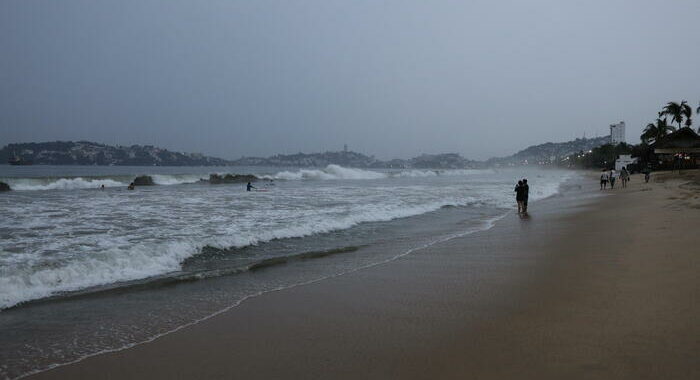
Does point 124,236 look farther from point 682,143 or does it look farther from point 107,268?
point 682,143

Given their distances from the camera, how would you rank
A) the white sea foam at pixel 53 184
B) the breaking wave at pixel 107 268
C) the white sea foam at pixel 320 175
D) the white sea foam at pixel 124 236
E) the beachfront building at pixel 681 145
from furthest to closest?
1. the white sea foam at pixel 320 175
2. the beachfront building at pixel 681 145
3. the white sea foam at pixel 53 184
4. the white sea foam at pixel 124 236
5. the breaking wave at pixel 107 268

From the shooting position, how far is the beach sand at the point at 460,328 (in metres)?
3.83

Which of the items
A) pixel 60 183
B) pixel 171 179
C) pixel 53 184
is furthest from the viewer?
pixel 171 179

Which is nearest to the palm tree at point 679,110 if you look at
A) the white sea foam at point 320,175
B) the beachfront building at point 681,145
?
the beachfront building at point 681,145

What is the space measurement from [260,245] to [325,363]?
740cm

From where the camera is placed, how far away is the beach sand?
12.6ft

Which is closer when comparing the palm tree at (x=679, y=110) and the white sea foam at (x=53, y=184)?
the white sea foam at (x=53, y=184)

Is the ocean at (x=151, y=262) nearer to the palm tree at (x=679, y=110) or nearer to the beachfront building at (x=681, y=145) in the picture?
the beachfront building at (x=681, y=145)

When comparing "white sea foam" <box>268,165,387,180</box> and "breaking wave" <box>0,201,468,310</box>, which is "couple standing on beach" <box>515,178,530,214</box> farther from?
"white sea foam" <box>268,165,387,180</box>

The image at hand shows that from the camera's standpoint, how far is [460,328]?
4.85 meters

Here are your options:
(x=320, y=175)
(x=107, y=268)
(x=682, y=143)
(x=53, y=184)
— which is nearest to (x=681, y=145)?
(x=682, y=143)

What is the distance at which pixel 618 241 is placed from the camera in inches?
400

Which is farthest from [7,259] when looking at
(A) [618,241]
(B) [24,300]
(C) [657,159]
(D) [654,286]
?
(C) [657,159]

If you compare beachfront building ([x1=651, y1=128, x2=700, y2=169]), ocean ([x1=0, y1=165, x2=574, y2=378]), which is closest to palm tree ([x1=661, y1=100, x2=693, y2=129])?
beachfront building ([x1=651, y1=128, x2=700, y2=169])
